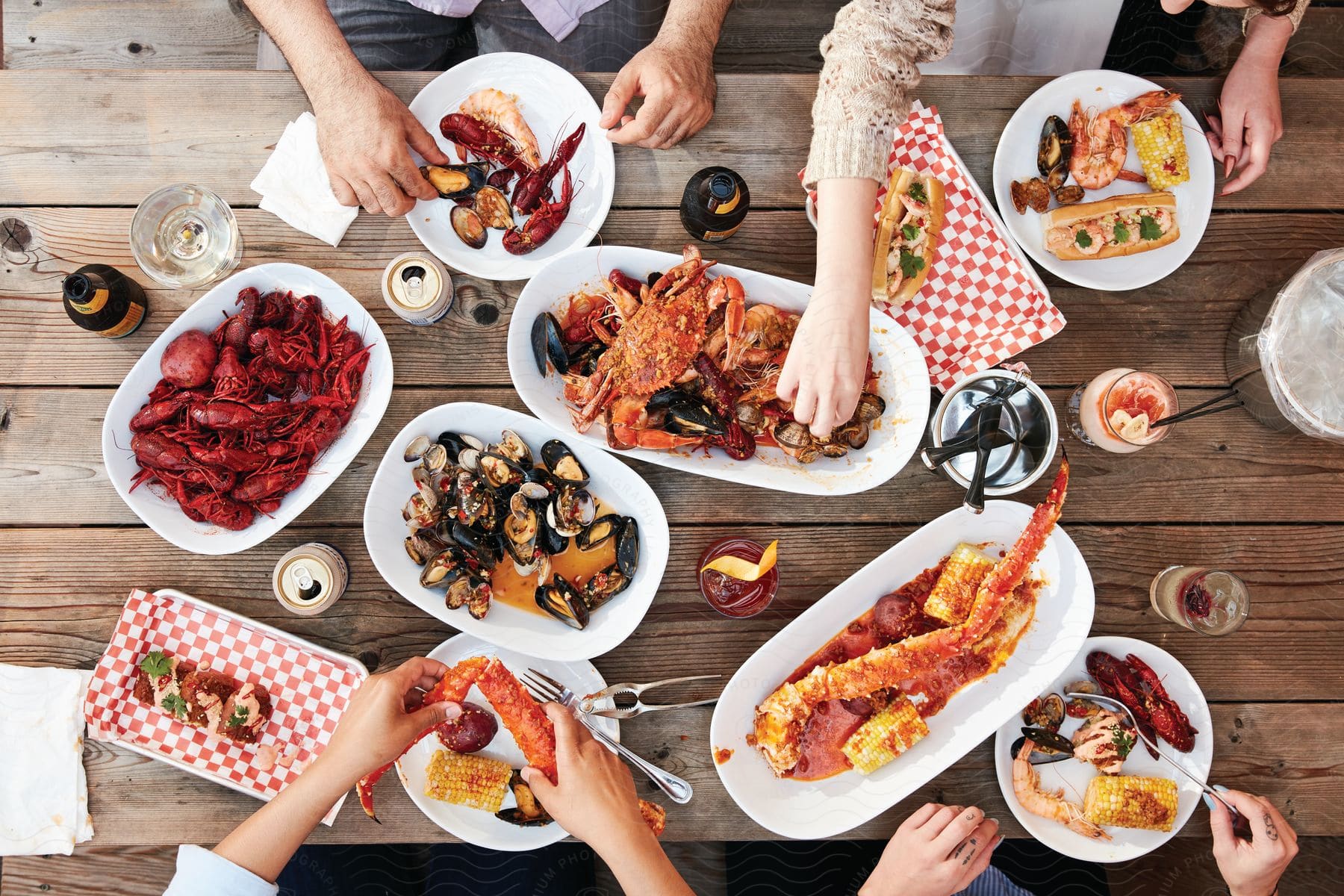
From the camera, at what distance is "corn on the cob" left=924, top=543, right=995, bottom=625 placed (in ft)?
7.14

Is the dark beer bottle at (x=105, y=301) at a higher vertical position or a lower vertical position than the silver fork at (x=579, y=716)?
higher

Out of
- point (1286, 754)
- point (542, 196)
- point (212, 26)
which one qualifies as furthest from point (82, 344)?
point (1286, 754)

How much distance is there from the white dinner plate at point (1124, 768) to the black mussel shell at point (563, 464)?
1502mm

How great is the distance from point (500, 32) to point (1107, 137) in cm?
221

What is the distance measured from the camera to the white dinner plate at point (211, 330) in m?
2.10

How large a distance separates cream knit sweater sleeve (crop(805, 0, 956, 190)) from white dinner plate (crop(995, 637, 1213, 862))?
64.9 inches

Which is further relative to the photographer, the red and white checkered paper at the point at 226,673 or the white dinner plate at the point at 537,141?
the white dinner plate at the point at 537,141

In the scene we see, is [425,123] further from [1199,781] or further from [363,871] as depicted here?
[1199,781]

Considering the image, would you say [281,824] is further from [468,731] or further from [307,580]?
[307,580]

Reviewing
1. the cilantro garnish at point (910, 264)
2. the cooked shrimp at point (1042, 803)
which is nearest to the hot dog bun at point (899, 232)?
the cilantro garnish at point (910, 264)

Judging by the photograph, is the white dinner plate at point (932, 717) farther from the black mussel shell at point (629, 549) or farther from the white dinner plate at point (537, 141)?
the white dinner plate at point (537, 141)

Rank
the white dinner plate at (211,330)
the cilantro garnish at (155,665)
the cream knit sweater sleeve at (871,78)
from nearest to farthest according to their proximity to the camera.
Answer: the cream knit sweater sleeve at (871,78) → the white dinner plate at (211,330) → the cilantro garnish at (155,665)

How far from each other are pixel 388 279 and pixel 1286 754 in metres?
3.25

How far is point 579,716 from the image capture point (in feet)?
7.25
